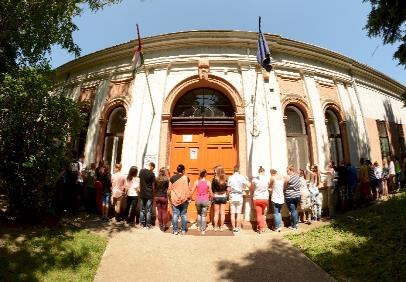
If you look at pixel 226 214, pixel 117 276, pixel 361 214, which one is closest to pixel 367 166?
pixel 361 214

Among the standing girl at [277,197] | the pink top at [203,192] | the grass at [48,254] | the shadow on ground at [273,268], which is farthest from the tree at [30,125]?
the standing girl at [277,197]

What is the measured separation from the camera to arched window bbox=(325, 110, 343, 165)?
440 inches

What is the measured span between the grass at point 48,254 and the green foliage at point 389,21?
8.24 m

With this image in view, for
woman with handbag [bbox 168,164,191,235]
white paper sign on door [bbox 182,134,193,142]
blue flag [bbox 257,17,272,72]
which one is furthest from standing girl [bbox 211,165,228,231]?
blue flag [bbox 257,17,272,72]

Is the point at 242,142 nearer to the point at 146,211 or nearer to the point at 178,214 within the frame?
the point at 178,214

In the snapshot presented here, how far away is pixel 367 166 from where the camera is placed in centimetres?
1053

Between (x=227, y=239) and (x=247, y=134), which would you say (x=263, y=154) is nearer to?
(x=247, y=134)

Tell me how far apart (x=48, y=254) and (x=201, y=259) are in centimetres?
290

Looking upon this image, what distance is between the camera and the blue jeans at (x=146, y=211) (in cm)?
787

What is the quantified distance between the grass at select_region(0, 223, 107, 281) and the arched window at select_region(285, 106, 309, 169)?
22.1 ft

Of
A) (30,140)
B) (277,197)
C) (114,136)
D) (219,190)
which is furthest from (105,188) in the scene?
(277,197)

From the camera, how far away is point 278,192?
26.8 feet

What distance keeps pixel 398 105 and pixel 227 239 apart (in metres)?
12.4

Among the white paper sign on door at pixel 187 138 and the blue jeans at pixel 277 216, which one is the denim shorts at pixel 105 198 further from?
the blue jeans at pixel 277 216
